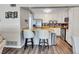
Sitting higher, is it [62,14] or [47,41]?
[62,14]

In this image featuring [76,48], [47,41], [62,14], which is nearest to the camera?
[76,48]

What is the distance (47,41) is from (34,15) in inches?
218

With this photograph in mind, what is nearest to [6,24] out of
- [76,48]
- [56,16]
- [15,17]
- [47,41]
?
[15,17]

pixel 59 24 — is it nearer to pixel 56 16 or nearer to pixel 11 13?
pixel 56 16

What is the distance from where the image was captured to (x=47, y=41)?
7000 millimetres
